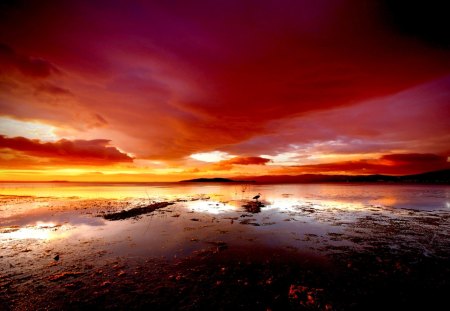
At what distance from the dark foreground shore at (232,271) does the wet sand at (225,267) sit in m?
0.06

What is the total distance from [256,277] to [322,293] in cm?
325

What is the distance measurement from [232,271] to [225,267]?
69 cm

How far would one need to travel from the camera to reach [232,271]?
1235 cm

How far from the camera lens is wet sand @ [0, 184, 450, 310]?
9430 mm

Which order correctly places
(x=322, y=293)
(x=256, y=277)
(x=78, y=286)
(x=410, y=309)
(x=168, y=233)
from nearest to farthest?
1. (x=410, y=309)
2. (x=322, y=293)
3. (x=78, y=286)
4. (x=256, y=277)
5. (x=168, y=233)

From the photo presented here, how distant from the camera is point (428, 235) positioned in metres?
19.2

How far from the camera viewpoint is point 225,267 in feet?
42.4

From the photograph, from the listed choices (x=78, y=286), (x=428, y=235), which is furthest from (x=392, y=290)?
(x=78, y=286)

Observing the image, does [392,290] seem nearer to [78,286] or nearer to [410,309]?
[410,309]

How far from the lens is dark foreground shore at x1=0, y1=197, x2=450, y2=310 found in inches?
369

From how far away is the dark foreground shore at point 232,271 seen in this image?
9.37 meters

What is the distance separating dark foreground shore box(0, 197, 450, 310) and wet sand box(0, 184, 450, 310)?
0.06m

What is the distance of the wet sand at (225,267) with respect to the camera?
30.9 feet

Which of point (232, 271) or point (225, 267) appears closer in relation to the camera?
point (232, 271)
